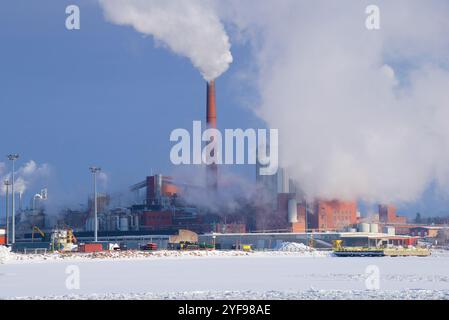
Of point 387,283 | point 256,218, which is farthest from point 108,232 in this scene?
point 387,283

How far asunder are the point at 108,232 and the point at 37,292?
14165 cm

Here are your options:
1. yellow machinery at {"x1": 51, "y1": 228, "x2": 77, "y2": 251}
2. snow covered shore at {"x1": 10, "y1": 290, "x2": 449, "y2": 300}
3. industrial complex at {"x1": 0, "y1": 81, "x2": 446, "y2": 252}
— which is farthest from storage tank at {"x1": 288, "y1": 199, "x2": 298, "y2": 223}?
snow covered shore at {"x1": 10, "y1": 290, "x2": 449, "y2": 300}

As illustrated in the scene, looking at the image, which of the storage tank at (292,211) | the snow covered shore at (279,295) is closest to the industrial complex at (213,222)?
the storage tank at (292,211)

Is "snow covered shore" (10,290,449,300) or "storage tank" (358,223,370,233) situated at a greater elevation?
"storage tank" (358,223,370,233)

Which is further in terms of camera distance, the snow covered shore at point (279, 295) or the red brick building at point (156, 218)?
the red brick building at point (156, 218)

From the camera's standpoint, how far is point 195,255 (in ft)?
290

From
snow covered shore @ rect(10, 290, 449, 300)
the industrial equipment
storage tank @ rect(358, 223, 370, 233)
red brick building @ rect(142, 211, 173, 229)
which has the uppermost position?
red brick building @ rect(142, 211, 173, 229)

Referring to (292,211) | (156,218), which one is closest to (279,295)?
(292,211)

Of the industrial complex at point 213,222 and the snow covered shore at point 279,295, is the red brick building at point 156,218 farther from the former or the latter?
the snow covered shore at point 279,295

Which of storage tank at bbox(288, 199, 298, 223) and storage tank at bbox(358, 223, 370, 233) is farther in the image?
storage tank at bbox(358, 223, 370, 233)

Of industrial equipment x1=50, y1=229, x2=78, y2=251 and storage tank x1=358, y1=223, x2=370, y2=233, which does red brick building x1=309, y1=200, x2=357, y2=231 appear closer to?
storage tank x1=358, y1=223, x2=370, y2=233

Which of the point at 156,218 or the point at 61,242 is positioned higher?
the point at 156,218

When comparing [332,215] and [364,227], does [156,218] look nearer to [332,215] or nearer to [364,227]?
[332,215]
